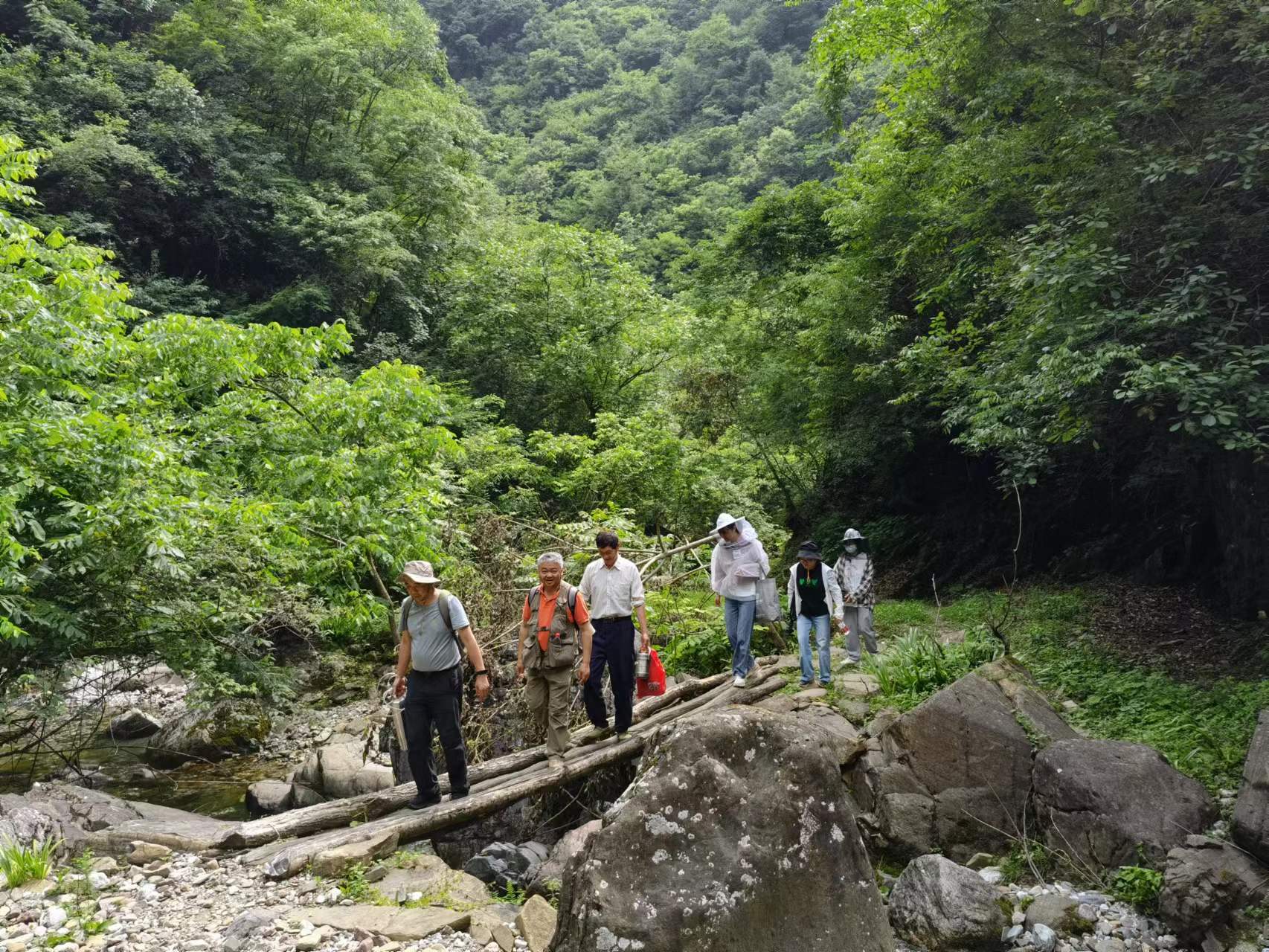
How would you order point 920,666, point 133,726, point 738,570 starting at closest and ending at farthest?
point 738,570
point 920,666
point 133,726

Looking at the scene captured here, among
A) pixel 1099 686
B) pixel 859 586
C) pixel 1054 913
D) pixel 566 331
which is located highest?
pixel 566 331

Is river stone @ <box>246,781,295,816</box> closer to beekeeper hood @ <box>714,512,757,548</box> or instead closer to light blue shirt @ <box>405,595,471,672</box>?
light blue shirt @ <box>405,595,471,672</box>

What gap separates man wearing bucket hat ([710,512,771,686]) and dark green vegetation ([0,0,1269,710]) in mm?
2988

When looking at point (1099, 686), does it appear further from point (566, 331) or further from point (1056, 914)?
point (566, 331)

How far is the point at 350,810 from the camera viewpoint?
6297 mm

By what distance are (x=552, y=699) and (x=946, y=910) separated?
3324 mm

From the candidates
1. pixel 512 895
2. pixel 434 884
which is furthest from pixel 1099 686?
pixel 434 884

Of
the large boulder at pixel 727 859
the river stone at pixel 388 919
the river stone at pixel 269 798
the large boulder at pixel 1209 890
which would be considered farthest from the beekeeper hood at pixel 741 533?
the river stone at pixel 269 798

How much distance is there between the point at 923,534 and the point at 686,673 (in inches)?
335

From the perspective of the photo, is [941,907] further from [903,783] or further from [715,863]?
[715,863]

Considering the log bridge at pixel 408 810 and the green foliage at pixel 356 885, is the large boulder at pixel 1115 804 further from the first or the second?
the green foliage at pixel 356 885

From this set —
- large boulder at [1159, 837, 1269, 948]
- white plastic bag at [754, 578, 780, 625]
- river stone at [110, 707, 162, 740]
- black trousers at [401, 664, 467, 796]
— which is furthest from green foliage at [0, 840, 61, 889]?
river stone at [110, 707, 162, 740]

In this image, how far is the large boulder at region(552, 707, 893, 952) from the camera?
3.79 meters

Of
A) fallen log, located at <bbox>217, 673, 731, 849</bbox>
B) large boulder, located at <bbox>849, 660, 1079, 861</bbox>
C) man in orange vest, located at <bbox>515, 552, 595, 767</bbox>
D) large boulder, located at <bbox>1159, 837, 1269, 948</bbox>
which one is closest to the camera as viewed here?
large boulder, located at <bbox>1159, 837, 1269, 948</bbox>
